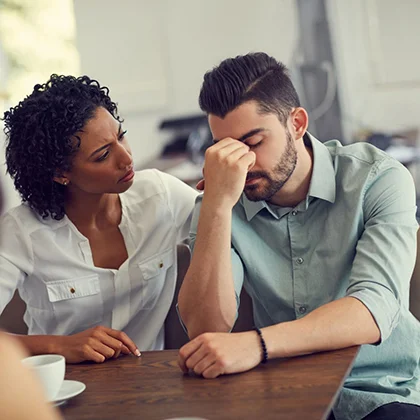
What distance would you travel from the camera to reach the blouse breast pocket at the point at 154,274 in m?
1.96

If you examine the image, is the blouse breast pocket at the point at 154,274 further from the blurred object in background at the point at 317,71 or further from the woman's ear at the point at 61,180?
the blurred object in background at the point at 317,71

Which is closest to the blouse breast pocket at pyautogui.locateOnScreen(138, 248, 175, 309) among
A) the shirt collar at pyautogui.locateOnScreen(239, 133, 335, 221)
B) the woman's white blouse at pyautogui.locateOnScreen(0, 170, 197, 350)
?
the woman's white blouse at pyautogui.locateOnScreen(0, 170, 197, 350)

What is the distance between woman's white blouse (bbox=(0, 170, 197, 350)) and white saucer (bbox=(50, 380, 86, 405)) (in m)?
0.62

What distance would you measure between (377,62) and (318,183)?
3.32m

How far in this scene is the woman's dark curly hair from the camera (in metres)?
1.92

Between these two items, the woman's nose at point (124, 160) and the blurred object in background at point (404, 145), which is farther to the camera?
the blurred object in background at point (404, 145)

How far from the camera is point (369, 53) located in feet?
15.6

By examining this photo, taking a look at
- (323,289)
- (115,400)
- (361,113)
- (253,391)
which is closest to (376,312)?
(323,289)

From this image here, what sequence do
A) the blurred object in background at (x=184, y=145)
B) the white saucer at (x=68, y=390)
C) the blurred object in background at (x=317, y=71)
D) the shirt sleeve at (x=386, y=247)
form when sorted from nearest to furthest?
the white saucer at (x=68, y=390) → the shirt sleeve at (x=386, y=247) → the blurred object in background at (x=317, y=71) → the blurred object in background at (x=184, y=145)

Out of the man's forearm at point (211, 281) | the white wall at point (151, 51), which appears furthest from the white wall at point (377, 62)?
the man's forearm at point (211, 281)

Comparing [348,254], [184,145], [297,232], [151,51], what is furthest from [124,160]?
[151,51]

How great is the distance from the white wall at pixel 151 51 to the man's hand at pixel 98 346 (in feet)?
12.2

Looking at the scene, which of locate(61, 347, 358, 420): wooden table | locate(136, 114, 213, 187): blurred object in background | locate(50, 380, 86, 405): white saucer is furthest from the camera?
locate(136, 114, 213, 187): blurred object in background

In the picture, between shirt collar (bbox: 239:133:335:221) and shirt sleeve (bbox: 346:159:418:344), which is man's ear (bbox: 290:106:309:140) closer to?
shirt collar (bbox: 239:133:335:221)
